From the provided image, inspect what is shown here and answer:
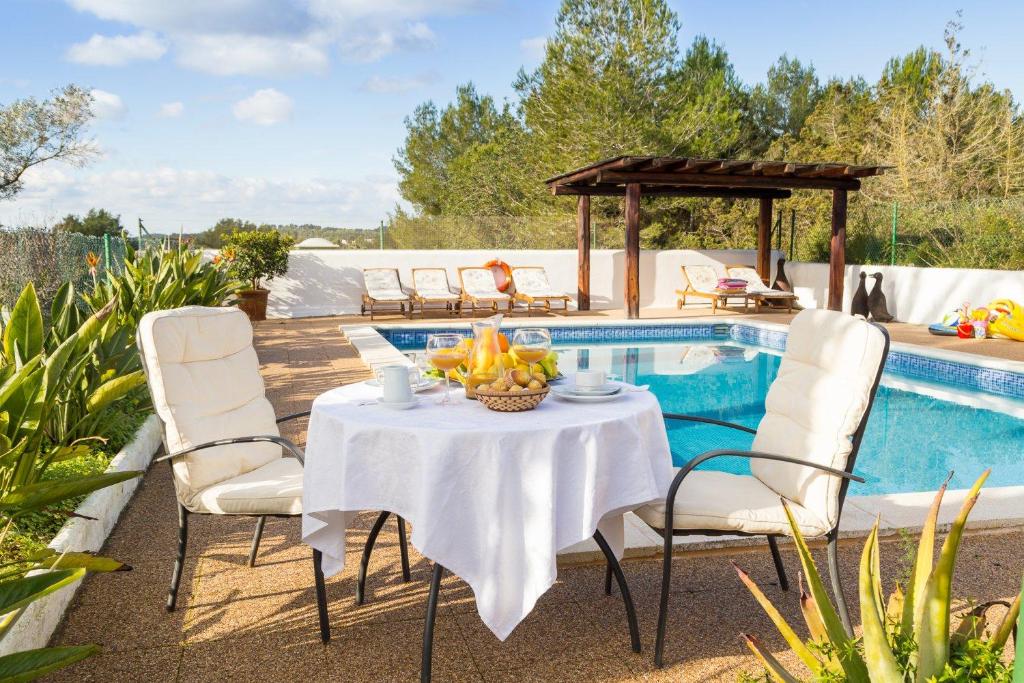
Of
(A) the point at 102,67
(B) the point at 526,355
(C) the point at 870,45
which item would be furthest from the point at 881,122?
(B) the point at 526,355

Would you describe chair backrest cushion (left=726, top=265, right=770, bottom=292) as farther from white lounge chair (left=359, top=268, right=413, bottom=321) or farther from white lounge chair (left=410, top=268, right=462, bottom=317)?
white lounge chair (left=359, top=268, right=413, bottom=321)

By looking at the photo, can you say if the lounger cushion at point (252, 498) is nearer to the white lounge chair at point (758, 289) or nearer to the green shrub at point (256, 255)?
the green shrub at point (256, 255)

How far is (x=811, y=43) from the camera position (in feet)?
93.6

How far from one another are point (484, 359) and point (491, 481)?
1.66 ft

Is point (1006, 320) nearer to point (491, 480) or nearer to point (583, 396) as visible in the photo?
point (583, 396)

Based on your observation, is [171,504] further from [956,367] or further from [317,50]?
[317,50]

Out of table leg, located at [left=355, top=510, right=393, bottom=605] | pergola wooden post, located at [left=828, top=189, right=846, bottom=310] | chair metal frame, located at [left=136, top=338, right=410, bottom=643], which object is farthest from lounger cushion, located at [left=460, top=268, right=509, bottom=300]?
table leg, located at [left=355, top=510, right=393, bottom=605]

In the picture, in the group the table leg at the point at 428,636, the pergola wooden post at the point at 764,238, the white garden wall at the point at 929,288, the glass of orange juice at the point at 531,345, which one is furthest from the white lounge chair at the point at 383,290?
the table leg at the point at 428,636

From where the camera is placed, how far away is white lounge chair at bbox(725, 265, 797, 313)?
1412 centimetres

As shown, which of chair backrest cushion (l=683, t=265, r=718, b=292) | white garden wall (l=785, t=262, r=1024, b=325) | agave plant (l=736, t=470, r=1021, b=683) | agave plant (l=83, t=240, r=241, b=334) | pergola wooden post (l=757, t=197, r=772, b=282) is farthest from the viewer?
pergola wooden post (l=757, t=197, r=772, b=282)

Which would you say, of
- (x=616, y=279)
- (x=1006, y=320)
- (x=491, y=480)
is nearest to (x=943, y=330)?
(x=1006, y=320)

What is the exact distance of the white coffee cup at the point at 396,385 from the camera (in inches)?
102

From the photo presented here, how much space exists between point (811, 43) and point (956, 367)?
23.6 metres

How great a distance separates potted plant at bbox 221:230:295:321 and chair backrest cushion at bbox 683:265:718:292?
7.37 m
